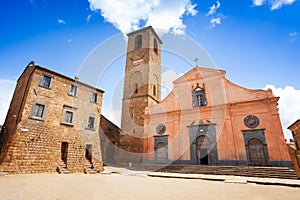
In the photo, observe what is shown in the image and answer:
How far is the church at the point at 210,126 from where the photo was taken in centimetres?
1338

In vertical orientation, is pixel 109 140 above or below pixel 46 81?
below

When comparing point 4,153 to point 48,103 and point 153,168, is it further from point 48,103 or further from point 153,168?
point 153,168

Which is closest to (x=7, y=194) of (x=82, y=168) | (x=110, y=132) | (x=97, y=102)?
(x=82, y=168)

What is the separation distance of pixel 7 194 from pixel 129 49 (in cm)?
2461

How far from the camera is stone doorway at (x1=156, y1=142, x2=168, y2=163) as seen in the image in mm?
16441

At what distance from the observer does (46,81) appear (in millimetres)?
13641

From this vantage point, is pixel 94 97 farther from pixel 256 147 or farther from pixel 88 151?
pixel 256 147

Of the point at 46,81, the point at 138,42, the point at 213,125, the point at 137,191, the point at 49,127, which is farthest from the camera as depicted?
the point at 138,42

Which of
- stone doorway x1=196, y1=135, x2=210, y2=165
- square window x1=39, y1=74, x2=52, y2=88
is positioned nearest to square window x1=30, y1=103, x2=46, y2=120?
square window x1=39, y1=74, x2=52, y2=88

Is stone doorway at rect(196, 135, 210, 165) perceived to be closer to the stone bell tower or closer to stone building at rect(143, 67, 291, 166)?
stone building at rect(143, 67, 291, 166)

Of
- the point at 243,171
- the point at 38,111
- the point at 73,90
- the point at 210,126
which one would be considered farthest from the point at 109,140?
the point at 243,171

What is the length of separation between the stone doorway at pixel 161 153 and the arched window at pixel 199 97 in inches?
208

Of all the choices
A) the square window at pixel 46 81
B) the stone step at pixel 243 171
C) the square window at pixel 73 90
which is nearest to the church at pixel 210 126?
the stone step at pixel 243 171

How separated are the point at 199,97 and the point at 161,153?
6.85 metres
